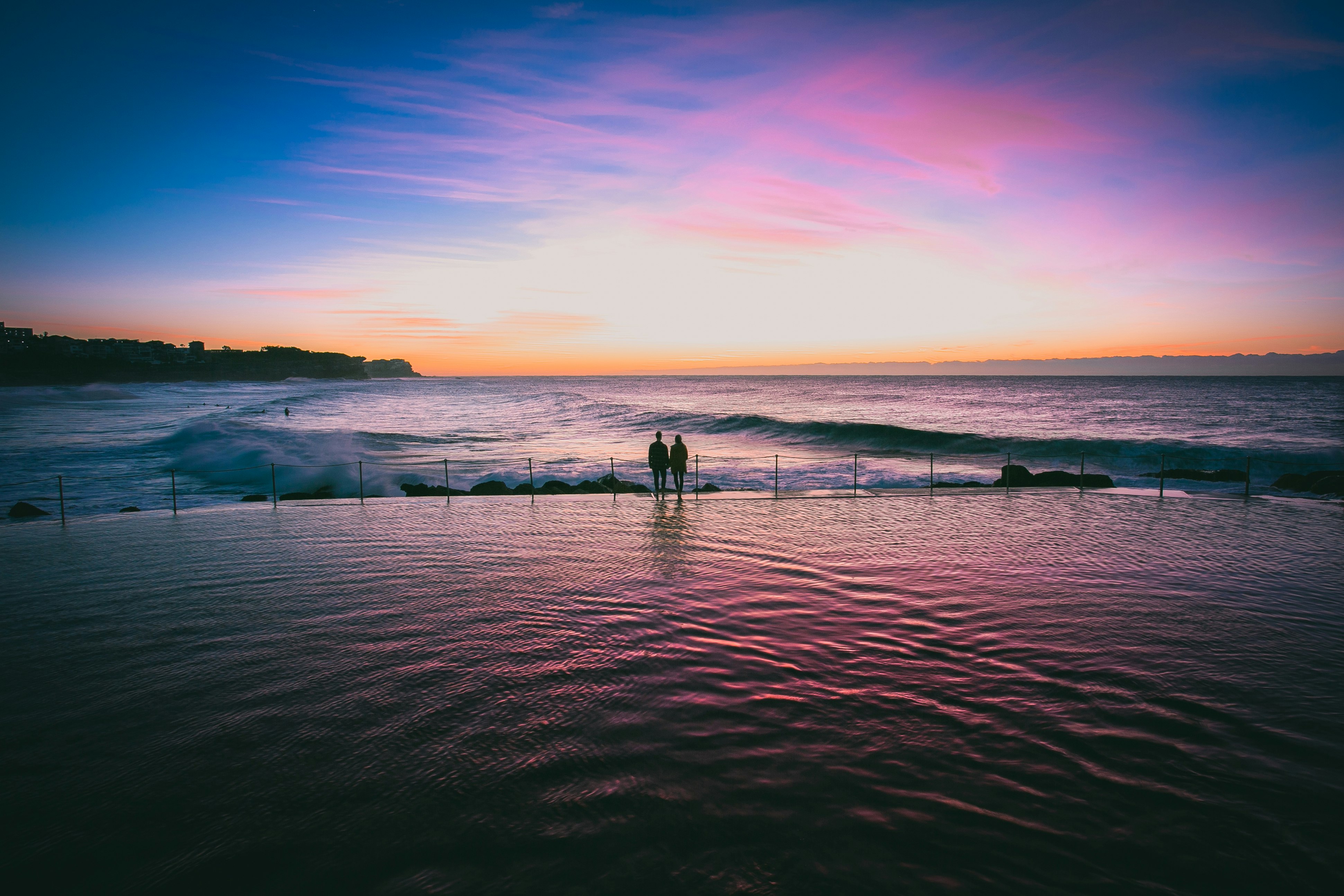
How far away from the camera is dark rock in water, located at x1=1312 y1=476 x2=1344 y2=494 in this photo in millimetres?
17188

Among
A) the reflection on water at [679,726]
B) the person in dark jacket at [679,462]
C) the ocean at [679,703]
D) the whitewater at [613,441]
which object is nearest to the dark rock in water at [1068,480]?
the whitewater at [613,441]

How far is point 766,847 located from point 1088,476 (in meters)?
20.6

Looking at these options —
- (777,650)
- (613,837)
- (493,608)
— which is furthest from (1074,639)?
(493,608)

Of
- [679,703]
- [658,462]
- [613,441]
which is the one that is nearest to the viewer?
[679,703]

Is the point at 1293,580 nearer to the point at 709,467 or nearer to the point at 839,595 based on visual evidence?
the point at 839,595

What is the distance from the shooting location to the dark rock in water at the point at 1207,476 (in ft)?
71.2

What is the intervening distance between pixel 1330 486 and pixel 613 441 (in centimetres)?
3279

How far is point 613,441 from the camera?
4044cm

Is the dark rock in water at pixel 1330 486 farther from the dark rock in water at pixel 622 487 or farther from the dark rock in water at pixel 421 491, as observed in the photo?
the dark rock in water at pixel 421 491

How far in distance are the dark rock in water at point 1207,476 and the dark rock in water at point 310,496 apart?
A: 1126 inches

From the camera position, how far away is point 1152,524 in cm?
1213

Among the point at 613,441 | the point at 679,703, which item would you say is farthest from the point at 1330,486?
the point at 613,441

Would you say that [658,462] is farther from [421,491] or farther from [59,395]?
[59,395]

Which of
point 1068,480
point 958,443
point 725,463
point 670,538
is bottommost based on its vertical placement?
point 725,463
